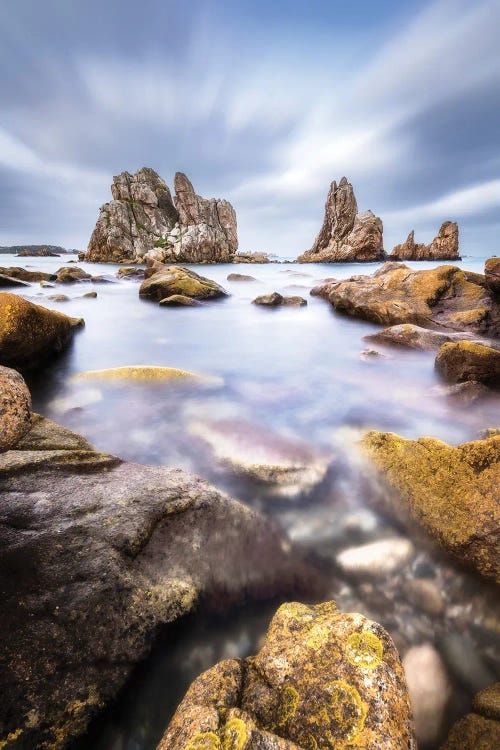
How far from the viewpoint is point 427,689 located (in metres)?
2.20

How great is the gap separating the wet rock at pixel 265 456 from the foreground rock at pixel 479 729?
79.6 inches

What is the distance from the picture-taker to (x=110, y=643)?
2.04 metres

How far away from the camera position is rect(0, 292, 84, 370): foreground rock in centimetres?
591

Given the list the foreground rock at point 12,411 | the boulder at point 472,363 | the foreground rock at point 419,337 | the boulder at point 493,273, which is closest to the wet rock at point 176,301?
the foreground rock at point 419,337

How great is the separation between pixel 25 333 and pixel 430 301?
1166 centimetres

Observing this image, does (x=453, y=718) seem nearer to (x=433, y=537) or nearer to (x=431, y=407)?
(x=433, y=537)

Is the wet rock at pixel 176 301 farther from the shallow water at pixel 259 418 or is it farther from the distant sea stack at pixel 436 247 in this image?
the distant sea stack at pixel 436 247

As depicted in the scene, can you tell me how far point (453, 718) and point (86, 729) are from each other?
218 cm

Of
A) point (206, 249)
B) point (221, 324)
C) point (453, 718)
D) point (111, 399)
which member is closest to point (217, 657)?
point (453, 718)

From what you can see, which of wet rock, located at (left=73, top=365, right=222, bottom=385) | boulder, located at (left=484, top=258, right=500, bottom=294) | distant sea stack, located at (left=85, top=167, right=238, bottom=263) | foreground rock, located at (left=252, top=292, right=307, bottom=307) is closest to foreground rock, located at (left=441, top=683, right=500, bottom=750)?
wet rock, located at (left=73, top=365, right=222, bottom=385)

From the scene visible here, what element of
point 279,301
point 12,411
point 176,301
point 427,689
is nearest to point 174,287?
point 176,301

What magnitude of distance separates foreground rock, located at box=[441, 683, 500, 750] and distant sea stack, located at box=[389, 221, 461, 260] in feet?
381

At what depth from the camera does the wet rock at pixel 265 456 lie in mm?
3854

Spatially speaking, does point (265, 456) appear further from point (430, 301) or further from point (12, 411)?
point (430, 301)
